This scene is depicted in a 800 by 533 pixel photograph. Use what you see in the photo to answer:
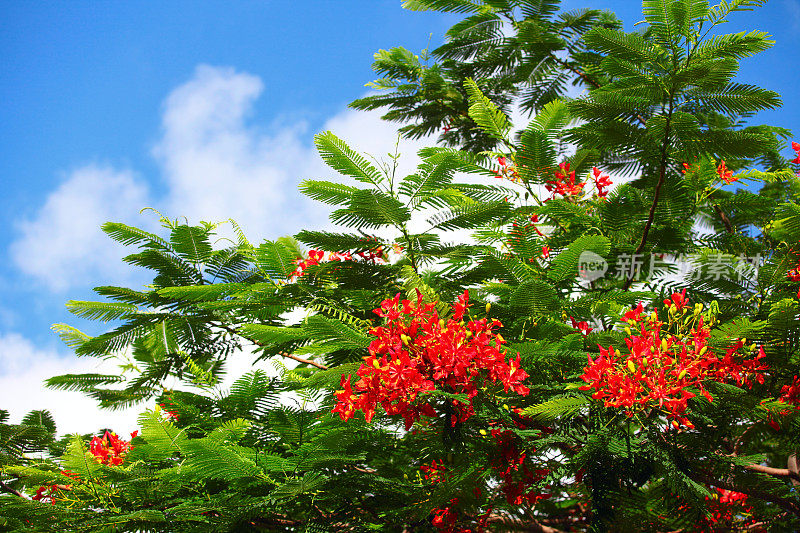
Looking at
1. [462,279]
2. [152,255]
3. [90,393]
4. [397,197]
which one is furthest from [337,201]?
[90,393]

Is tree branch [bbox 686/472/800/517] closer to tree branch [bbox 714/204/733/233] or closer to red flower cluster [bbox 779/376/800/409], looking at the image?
red flower cluster [bbox 779/376/800/409]

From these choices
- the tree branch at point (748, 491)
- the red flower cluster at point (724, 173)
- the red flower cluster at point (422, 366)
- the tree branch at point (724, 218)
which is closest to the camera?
the red flower cluster at point (422, 366)

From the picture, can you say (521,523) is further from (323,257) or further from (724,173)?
(724,173)

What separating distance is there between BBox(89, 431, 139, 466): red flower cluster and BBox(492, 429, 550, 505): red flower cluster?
2.30m

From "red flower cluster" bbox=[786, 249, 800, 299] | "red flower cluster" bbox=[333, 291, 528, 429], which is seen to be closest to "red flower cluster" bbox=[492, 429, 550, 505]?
"red flower cluster" bbox=[333, 291, 528, 429]

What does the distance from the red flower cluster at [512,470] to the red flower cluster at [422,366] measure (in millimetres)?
459

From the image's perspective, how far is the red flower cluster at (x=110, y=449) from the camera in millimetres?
3463

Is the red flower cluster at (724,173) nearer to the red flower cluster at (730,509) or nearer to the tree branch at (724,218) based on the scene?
the tree branch at (724,218)

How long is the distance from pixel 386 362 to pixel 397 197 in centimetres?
97

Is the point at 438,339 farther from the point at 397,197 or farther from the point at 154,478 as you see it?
the point at 154,478

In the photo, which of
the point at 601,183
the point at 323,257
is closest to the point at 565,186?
the point at 601,183

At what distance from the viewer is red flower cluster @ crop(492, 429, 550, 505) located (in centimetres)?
257

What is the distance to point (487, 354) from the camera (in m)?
2.07

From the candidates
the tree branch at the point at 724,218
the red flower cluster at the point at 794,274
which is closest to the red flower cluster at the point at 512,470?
the red flower cluster at the point at 794,274
